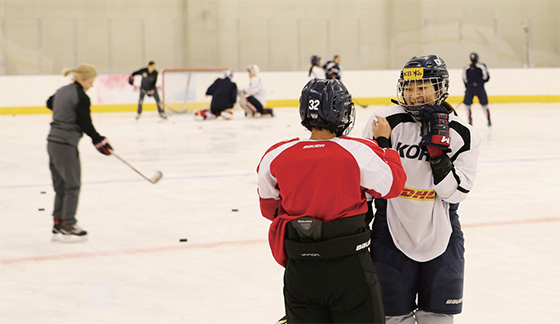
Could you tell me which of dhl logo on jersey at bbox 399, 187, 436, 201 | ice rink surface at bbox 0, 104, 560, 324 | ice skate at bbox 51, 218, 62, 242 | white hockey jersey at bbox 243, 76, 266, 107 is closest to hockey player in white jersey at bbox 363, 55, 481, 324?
dhl logo on jersey at bbox 399, 187, 436, 201

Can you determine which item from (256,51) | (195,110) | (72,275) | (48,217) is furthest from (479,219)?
(256,51)

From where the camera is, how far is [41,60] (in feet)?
69.0

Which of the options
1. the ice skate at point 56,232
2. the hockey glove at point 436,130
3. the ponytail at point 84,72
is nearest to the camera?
the hockey glove at point 436,130

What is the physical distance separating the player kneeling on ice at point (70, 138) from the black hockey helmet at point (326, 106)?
319 cm

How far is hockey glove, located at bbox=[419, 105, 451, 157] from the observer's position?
2.25 meters

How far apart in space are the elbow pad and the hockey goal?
632 inches

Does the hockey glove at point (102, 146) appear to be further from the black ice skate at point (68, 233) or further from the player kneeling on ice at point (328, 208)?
the player kneeling on ice at point (328, 208)

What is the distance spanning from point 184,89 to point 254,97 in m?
2.30

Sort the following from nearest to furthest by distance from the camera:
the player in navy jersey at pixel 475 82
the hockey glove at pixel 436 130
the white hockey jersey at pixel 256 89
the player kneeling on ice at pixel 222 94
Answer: the hockey glove at pixel 436 130
the player in navy jersey at pixel 475 82
the player kneeling on ice at pixel 222 94
the white hockey jersey at pixel 256 89

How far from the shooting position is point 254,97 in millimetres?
17078

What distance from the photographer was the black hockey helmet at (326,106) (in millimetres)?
2055

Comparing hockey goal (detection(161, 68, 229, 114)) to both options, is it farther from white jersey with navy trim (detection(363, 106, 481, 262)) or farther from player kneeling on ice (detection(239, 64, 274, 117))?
white jersey with navy trim (detection(363, 106, 481, 262))

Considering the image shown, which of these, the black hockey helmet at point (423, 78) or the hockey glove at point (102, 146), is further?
the hockey glove at point (102, 146)

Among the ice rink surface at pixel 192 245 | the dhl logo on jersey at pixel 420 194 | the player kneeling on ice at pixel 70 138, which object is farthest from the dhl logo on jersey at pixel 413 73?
the player kneeling on ice at pixel 70 138
